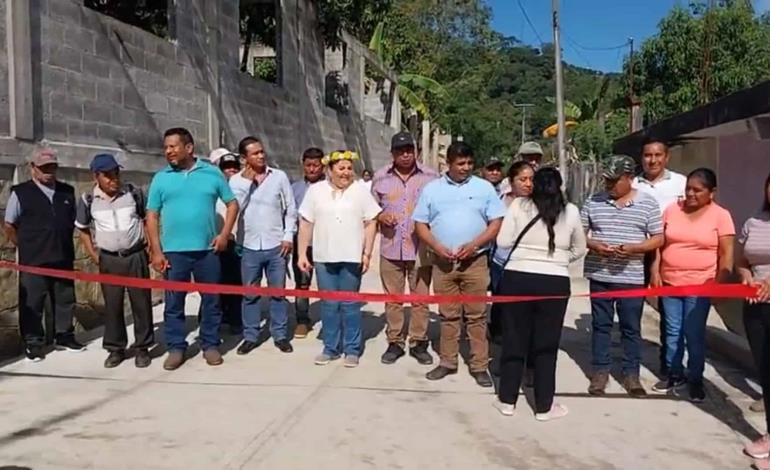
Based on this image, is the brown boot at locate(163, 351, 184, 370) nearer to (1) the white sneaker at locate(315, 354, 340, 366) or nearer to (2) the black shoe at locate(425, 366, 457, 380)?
(1) the white sneaker at locate(315, 354, 340, 366)

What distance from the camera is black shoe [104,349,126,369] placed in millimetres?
6637

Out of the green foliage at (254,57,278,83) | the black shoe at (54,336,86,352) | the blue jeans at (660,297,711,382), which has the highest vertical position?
the green foliage at (254,57,278,83)

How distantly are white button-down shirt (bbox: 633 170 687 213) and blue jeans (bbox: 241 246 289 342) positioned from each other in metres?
3.07

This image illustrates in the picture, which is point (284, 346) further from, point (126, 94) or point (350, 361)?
point (126, 94)

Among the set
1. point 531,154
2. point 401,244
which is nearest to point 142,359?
point 401,244

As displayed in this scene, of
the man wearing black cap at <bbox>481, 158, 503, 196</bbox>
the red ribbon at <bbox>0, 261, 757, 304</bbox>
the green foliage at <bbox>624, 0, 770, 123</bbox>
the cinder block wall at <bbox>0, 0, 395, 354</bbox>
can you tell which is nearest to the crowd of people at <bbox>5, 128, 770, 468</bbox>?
the red ribbon at <bbox>0, 261, 757, 304</bbox>

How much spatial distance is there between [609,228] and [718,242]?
71cm

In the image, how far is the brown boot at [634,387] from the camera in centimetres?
573

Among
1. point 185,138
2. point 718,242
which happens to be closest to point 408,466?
point 718,242

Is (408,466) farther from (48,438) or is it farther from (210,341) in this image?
(210,341)

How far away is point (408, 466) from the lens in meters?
4.39

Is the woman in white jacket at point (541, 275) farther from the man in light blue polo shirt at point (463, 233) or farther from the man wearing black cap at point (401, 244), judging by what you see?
the man wearing black cap at point (401, 244)

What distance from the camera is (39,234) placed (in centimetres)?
661

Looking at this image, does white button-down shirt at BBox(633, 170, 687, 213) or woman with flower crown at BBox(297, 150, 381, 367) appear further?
woman with flower crown at BBox(297, 150, 381, 367)
